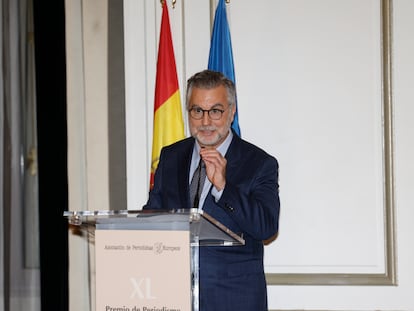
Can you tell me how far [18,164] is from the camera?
3.44m

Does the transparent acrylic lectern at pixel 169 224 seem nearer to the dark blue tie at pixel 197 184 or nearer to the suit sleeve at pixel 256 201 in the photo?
the suit sleeve at pixel 256 201

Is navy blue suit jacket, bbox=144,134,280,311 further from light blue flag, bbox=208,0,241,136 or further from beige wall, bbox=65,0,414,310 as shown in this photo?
beige wall, bbox=65,0,414,310

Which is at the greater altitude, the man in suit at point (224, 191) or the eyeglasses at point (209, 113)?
the eyeglasses at point (209, 113)

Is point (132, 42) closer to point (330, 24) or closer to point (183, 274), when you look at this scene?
point (330, 24)

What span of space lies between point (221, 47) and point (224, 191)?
1768 millimetres

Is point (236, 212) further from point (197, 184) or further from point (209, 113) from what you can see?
point (209, 113)

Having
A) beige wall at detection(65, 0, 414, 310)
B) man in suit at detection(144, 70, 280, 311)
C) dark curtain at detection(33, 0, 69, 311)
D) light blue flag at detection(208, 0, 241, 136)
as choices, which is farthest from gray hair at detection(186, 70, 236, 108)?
beige wall at detection(65, 0, 414, 310)

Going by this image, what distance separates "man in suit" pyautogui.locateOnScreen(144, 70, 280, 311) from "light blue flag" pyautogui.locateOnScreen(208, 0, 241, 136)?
0.96 m

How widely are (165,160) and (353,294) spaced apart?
179 centimetres

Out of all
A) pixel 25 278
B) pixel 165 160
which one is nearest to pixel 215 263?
pixel 165 160

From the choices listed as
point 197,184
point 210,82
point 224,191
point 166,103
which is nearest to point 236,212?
point 224,191

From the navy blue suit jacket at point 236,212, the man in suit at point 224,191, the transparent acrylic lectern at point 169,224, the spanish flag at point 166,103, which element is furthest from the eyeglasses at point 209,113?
the spanish flag at point 166,103

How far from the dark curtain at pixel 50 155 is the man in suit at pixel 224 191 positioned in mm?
906

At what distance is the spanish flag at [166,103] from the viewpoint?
397 centimetres
